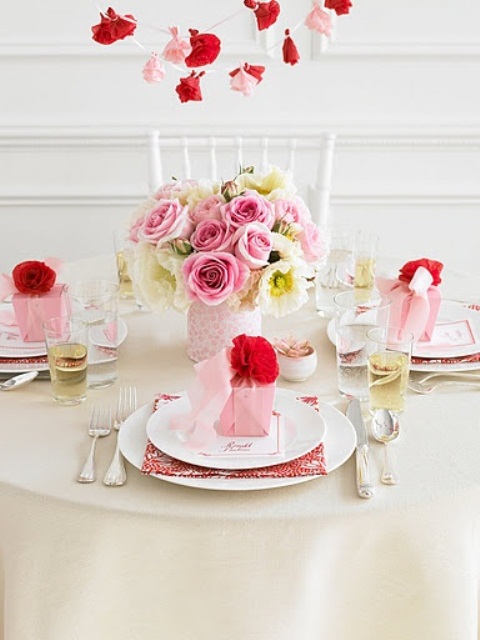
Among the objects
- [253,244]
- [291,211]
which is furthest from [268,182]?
[253,244]

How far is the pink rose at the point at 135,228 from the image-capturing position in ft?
5.83

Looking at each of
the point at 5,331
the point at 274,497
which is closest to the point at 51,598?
the point at 274,497

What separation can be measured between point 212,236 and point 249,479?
1.52ft

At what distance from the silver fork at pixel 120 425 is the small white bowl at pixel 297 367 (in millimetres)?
266

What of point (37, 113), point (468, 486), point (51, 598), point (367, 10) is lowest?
point (51, 598)

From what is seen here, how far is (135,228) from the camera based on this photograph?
1.79 m

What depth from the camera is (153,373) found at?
1.80 meters

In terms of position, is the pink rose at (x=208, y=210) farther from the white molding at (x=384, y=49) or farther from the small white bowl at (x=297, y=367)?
the white molding at (x=384, y=49)

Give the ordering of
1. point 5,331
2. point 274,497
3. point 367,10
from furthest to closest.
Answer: point 367,10 < point 5,331 < point 274,497

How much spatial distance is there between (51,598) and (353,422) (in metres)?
0.53

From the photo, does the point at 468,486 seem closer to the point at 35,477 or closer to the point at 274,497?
the point at 274,497

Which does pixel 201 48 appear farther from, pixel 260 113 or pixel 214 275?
pixel 260 113

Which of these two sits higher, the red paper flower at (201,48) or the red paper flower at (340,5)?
the red paper flower at (340,5)

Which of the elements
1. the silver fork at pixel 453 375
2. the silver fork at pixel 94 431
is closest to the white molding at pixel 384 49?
the silver fork at pixel 453 375
